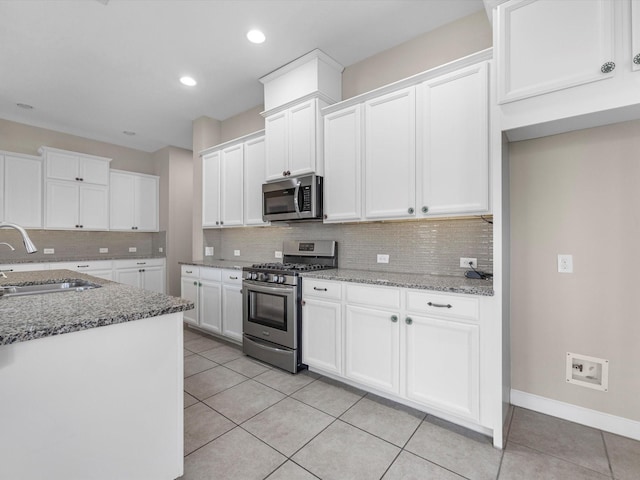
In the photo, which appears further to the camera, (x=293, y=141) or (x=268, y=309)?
(x=293, y=141)

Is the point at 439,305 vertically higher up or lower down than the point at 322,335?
higher up

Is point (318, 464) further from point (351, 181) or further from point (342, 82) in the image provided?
point (342, 82)

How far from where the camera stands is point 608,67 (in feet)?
4.96

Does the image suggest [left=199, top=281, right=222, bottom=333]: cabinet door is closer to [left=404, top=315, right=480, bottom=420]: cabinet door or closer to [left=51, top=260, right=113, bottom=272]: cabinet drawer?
[left=51, top=260, right=113, bottom=272]: cabinet drawer

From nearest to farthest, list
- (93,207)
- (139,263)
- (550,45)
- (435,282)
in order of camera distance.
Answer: (550,45)
(435,282)
(93,207)
(139,263)

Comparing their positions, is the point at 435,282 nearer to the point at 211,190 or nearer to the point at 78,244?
the point at 211,190

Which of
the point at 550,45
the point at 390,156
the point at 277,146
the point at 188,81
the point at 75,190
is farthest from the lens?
the point at 75,190

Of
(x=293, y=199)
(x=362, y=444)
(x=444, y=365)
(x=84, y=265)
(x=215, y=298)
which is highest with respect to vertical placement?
(x=293, y=199)

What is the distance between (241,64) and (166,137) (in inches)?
110

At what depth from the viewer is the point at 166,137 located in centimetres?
523

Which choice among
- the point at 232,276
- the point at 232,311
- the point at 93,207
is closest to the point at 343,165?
the point at 232,276

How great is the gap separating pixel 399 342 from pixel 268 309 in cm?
132

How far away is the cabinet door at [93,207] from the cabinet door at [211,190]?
194 cm

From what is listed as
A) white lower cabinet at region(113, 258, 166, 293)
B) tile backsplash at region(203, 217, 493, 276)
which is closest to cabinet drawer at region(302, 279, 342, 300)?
tile backsplash at region(203, 217, 493, 276)
